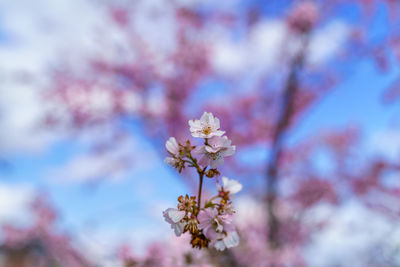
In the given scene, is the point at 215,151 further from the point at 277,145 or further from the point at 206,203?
the point at 277,145

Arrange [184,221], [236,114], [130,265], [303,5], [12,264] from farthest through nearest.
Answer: [12,264]
[236,114]
[303,5]
[130,265]
[184,221]

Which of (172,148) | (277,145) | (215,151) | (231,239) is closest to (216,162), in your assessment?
(215,151)

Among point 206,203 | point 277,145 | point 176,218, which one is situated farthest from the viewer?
point 277,145

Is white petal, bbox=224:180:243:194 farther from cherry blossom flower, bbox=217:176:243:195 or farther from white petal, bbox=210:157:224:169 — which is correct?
white petal, bbox=210:157:224:169

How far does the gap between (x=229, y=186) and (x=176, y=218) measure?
28cm

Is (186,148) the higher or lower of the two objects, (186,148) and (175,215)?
the higher

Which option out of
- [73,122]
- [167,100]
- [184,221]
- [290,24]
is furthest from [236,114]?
[184,221]

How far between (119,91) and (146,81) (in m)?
0.71

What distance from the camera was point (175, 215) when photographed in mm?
1145

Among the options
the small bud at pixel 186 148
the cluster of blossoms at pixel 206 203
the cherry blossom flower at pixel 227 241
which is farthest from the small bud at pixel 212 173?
the cherry blossom flower at pixel 227 241

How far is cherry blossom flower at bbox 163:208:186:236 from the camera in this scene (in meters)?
1.14

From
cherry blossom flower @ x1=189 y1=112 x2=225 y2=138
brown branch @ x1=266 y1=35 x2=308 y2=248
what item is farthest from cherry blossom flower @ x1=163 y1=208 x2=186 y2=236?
brown branch @ x1=266 y1=35 x2=308 y2=248

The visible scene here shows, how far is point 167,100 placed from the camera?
7.86 m

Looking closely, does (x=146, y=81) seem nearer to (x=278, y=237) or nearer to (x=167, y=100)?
(x=167, y=100)
